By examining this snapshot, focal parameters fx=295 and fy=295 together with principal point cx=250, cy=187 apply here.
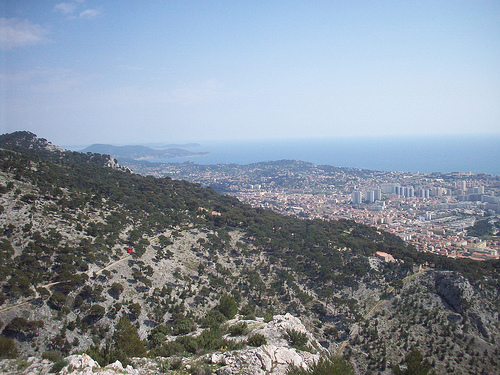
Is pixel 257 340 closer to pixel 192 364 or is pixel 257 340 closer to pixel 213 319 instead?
pixel 192 364

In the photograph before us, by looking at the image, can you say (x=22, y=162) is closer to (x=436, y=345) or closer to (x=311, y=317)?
(x=311, y=317)

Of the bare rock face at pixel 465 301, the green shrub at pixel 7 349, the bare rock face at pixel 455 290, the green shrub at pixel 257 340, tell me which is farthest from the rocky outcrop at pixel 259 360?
the bare rock face at pixel 455 290

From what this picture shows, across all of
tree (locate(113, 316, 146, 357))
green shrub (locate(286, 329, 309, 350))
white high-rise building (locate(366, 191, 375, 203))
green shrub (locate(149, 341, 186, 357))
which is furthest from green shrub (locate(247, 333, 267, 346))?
white high-rise building (locate(366, 191, 375, 203))

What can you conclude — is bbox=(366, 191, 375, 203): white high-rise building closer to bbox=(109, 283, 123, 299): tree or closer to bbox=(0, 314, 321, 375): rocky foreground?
bbox=(109, 283, 123, 299): tree

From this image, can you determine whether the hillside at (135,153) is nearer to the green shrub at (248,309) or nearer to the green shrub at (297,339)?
the green shrub at (248,309)

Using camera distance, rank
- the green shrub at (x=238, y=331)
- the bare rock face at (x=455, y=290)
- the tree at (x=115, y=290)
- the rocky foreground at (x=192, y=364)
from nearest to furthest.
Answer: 1. the rocky foreground at (x=192, y=364)
2. the green shrub at (x=238, y=331)
3. the tree at (x=115, y=290)
4. the bare rock face at (x=455, y=290)
